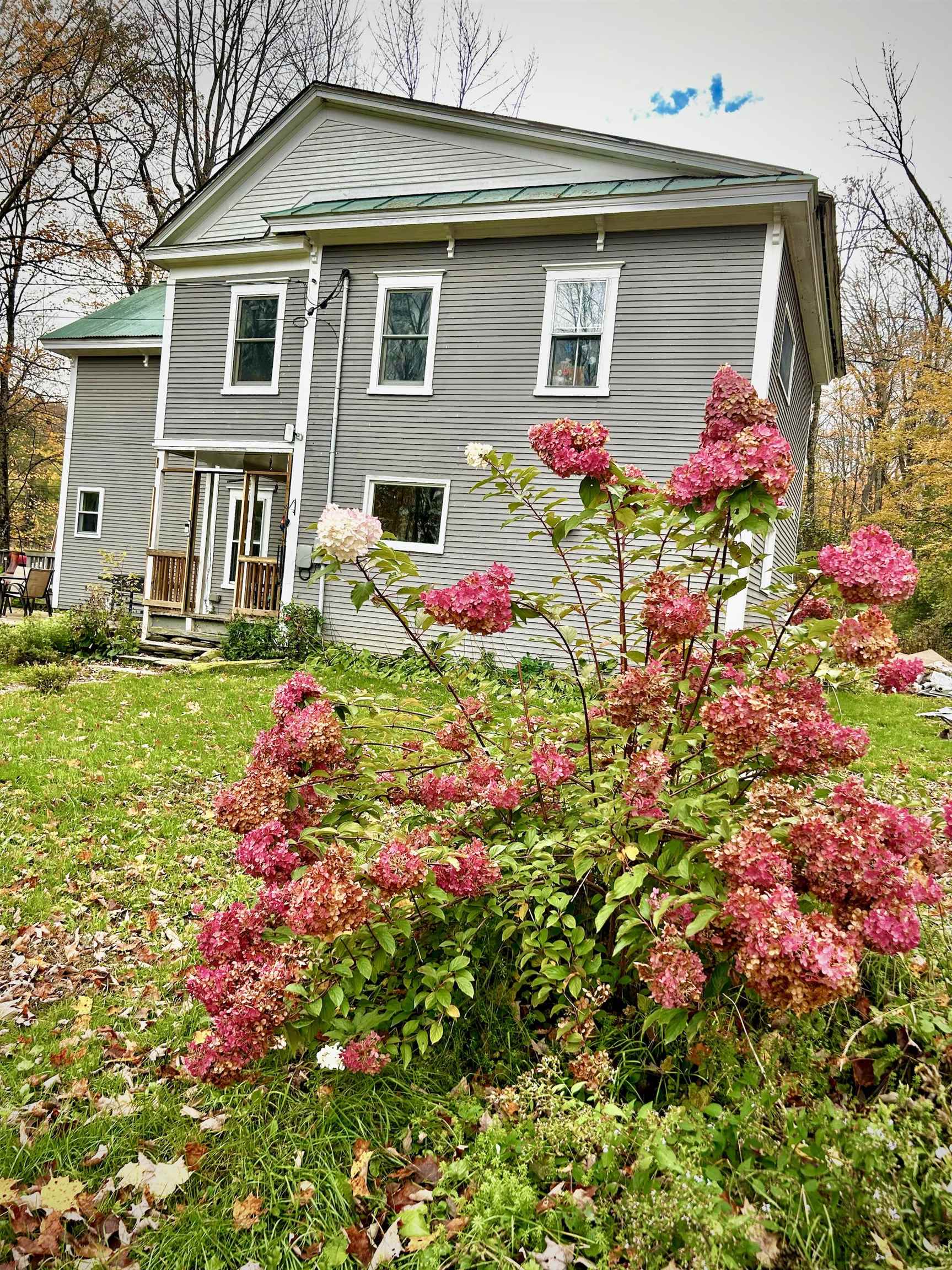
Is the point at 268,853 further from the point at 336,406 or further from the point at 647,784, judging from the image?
the point at 336,406

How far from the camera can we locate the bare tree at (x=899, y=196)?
689 inches

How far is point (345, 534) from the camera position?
2.17 m

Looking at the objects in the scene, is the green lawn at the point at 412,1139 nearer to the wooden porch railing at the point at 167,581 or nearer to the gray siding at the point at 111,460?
the wooden porch railing at the point at 167,581

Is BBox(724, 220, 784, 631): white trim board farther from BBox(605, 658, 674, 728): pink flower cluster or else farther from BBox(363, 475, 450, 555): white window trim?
BBox(605, 658, 674, 728): pink flower cluster

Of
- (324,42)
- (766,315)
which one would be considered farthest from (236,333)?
(324,42)

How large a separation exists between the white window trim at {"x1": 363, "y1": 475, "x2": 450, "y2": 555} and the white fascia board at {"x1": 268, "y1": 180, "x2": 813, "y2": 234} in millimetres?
3676

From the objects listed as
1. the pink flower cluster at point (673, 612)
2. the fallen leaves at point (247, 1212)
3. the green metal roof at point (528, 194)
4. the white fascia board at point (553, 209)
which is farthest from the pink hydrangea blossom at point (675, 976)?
the green metal roof at point (528, 194)

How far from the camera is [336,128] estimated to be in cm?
1283

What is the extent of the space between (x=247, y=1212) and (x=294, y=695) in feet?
4.54

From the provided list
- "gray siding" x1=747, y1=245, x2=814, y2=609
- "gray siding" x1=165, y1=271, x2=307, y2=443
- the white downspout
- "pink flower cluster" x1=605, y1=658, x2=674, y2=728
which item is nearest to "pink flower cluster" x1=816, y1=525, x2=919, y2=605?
"pink flower cluster" x1=605, y1=658, x2=674, y2=728

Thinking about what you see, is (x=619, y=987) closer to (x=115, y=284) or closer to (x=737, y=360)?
(x=737, y=360)

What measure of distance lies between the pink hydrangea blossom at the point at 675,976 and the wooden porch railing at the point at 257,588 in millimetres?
11406

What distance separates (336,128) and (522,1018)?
14380mm

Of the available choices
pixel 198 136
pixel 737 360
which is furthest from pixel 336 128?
pixel 198 136
